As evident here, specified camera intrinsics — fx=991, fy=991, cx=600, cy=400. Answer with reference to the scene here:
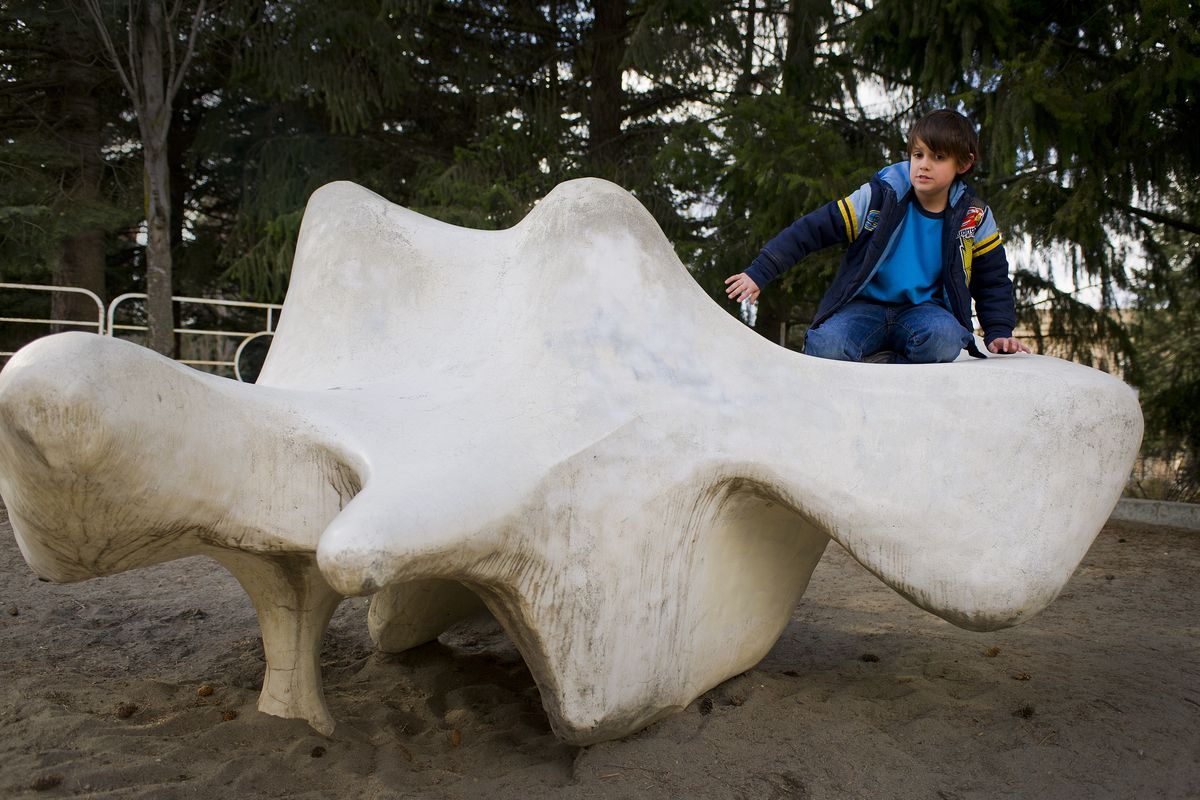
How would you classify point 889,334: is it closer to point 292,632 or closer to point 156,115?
point 292,632

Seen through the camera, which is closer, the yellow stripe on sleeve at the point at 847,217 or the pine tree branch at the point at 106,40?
the yellow stripe on sleeve at the point at 847,217

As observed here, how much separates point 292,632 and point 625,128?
28.9 ft

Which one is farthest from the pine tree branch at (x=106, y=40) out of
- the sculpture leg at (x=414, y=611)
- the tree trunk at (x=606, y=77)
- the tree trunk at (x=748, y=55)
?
the sculpture leg at (x=414, y=611)

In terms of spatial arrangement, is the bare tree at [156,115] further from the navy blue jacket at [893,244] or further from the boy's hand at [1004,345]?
the boy's hand at [1004,345]

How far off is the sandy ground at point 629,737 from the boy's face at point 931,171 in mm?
1809

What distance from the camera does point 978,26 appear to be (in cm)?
609

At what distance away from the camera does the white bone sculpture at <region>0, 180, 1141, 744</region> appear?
2393mm

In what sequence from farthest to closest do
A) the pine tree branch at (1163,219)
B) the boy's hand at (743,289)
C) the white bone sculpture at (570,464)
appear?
the pine tree branch at (1163,219) → the boy's hand at (743,289) → the white bone sculpture at (570,464)

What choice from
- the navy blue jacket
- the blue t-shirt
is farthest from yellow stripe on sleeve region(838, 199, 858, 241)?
the blue t-shirt

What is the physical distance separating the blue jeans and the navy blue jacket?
0.23ft

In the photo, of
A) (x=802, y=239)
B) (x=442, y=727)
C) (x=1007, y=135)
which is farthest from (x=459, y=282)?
(x=1007, y=135)

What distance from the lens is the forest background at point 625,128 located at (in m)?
6.30

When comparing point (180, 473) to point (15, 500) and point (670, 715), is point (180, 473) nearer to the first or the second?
point (15, 500)

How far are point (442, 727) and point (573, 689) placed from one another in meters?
0.81
